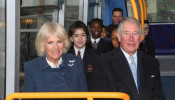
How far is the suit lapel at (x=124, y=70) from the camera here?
221cm

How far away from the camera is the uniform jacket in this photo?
7.34ft

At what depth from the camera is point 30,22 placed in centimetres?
348

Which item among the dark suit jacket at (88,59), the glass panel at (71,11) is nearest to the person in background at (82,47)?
the dark suit jacket at (88,59)

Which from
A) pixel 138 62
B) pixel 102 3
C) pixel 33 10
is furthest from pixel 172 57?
pixel 138 62

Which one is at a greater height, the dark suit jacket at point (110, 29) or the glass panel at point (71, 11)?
the glass panel at point (71, 11)

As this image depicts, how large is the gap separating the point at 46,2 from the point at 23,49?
889 millimetres

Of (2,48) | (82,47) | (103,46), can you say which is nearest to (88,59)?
(82,47)

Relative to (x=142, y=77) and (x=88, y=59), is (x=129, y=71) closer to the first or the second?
(x=142, y=77)

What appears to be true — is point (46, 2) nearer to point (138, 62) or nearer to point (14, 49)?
point (14, 49)

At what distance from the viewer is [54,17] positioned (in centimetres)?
448

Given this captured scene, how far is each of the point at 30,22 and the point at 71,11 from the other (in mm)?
1741

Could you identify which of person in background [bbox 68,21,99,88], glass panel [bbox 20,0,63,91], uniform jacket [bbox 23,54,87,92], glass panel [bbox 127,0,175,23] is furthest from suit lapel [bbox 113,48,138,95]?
glass panel [bbox 127,0,175,23]

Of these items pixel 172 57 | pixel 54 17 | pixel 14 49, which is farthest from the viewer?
pixel 172 57

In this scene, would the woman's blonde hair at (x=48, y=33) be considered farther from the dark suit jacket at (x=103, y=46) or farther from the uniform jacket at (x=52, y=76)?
the dark suit jacket at (x=103, y=46)
